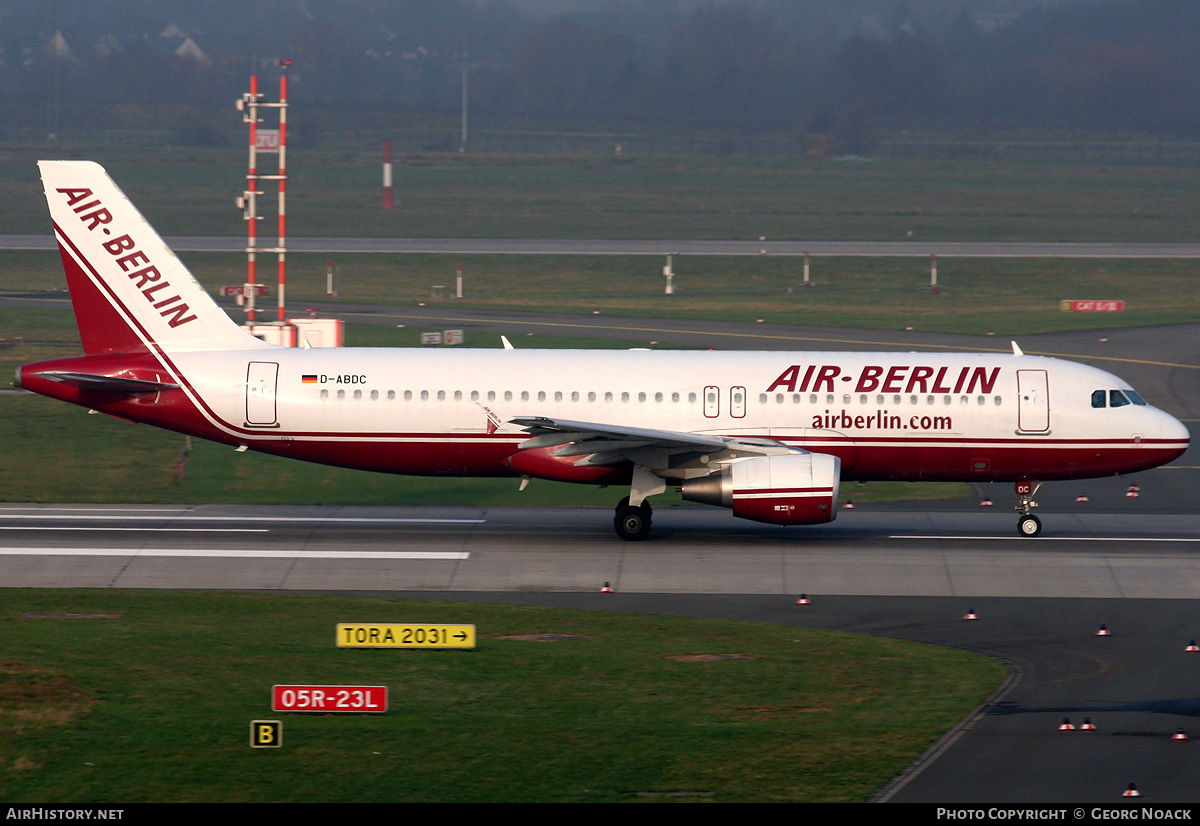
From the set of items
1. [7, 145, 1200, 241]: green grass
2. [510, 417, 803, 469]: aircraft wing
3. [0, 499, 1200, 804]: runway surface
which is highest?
[7, 145, 1200, 241]: green grass

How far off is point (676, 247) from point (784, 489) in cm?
6282

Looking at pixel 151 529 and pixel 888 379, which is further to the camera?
pixel 151 529

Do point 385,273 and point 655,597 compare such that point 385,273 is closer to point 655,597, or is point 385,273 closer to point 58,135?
point 655,597

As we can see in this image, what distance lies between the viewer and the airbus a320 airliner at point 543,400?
32219 mm

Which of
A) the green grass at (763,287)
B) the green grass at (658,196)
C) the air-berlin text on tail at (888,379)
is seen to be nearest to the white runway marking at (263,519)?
the air-berlin text on tail at (888,379)

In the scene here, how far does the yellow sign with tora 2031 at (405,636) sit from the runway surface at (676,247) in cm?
6532

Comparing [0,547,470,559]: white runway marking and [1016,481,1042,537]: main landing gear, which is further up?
[1016,481,1042,537]: main landing gear

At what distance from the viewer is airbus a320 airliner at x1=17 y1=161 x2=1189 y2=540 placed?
3222cm

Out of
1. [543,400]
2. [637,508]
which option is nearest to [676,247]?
[543,400]

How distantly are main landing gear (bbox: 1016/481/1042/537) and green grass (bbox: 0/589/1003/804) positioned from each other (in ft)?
33.8

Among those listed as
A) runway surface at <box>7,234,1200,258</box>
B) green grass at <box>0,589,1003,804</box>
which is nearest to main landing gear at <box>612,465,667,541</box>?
green grass at <box>0,589,1003,804</box>

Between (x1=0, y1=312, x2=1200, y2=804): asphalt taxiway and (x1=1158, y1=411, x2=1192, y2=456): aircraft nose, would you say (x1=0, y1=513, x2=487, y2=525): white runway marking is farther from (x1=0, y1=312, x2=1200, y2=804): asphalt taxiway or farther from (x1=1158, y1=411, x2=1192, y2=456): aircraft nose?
(x1=1158, y1=411, x2=1192, y2=456): aircraft nose

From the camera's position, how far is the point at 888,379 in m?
32.4

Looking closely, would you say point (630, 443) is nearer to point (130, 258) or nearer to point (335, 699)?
point (130, 258)
